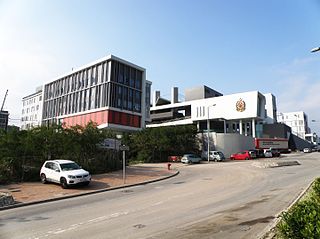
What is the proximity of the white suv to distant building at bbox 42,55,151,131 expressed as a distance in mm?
43599

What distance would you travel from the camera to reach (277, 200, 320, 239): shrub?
182 inches

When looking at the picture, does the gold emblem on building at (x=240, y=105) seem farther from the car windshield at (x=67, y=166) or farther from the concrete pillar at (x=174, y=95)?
the car windshield at (x=67, y=166)

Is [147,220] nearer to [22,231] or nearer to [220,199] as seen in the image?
[22,231]

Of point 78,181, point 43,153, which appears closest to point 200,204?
point 78,181

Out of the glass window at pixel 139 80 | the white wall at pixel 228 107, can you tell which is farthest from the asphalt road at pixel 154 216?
the glass window at pixel 139 80

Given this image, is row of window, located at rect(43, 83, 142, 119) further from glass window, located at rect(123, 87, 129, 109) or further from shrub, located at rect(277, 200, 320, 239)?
shrub, located at rect(277, 200, 320, 239)

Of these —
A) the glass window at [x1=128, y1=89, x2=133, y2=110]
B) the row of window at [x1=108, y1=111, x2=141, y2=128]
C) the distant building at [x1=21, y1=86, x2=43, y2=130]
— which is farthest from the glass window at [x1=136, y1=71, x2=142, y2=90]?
the distant building at [x1=21, y1=86, x2=43, y2=130]

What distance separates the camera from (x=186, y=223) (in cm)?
938

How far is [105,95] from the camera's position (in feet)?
219

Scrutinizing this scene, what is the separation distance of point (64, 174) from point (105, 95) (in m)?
48.9

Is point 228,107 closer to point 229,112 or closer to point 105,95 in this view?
point 229,112

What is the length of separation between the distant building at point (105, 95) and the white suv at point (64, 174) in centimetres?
4360

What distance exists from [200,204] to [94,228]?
5149 millimetres

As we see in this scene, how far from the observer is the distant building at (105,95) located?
66.8 meters
